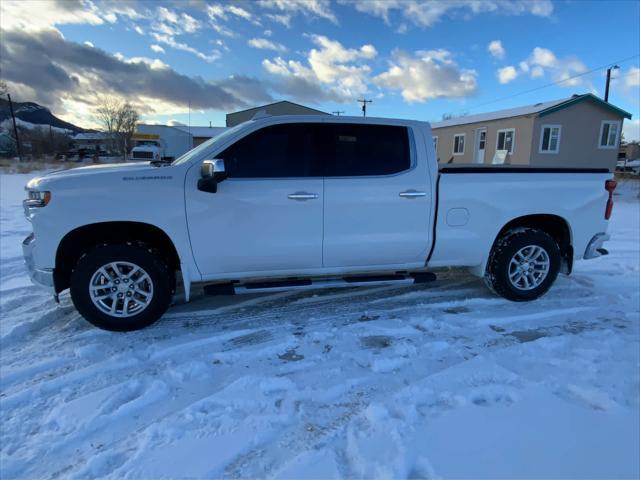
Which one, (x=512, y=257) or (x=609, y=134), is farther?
(x=609, y=134)

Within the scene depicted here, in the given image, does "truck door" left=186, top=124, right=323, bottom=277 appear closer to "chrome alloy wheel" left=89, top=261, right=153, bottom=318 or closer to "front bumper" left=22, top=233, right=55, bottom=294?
"chrome alloy wheel" left=89, top=261, right=153, bottom=318

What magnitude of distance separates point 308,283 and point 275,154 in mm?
1275

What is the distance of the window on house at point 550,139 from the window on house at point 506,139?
143 cm

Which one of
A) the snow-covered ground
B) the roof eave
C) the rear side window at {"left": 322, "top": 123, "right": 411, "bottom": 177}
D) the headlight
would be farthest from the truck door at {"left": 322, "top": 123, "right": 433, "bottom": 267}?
the roof eave

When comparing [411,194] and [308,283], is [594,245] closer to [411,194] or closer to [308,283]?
[411,194]

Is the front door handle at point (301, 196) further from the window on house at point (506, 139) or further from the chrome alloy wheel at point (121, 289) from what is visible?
the window on house at point (506, 139)

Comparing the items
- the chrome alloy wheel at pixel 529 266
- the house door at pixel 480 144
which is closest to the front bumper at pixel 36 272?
the chrome alloy wheel at pixel 529 266

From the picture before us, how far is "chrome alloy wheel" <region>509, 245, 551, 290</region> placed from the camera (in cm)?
443

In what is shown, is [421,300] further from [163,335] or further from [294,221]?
[163,335]

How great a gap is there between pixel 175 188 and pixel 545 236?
151 inches

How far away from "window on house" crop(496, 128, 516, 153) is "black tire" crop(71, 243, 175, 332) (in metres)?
22.8

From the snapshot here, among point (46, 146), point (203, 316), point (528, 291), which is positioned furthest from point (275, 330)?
point (46, 146)

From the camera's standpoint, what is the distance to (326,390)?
279 cm

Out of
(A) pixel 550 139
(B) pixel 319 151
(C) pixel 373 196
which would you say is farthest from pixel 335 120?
(A) pixel 550 139
